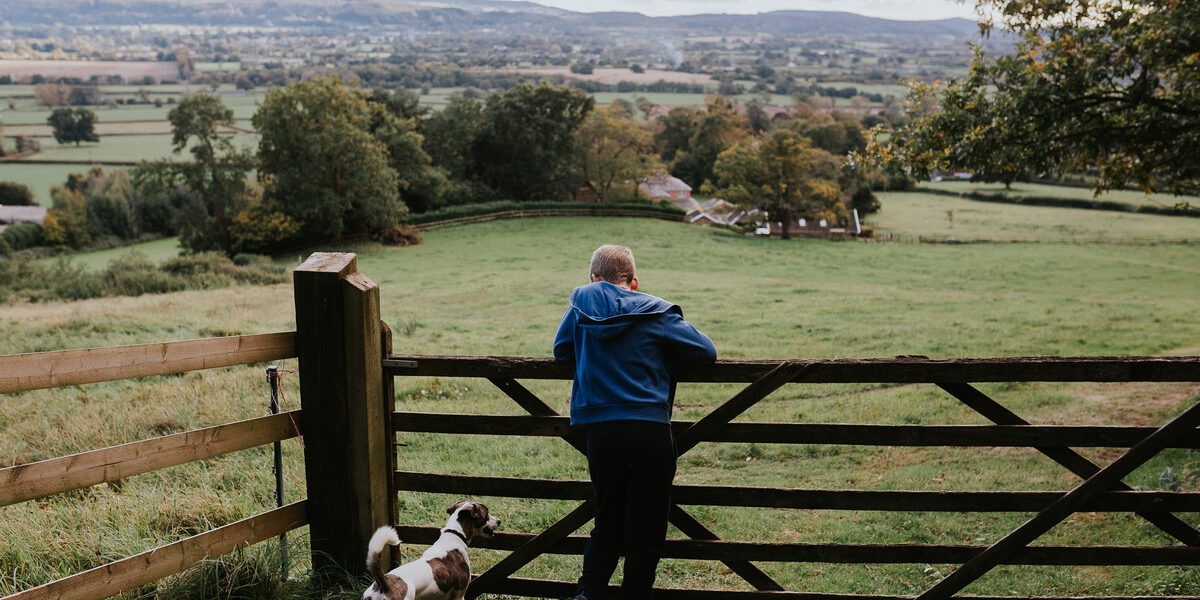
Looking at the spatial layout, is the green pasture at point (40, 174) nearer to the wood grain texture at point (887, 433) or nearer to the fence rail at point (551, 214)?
the fence rail at point (551, 214)

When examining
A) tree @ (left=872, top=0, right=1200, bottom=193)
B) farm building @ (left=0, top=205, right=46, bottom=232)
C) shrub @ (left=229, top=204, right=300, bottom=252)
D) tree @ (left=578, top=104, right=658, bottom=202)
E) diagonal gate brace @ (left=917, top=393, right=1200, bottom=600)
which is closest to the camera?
diagonal gate brace @ (left=917, top=393, right=1200, bottom=600)

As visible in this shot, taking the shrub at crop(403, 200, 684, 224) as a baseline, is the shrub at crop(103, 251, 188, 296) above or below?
above

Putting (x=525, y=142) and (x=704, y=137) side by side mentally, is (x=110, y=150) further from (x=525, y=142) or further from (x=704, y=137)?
(x=704, y=137)

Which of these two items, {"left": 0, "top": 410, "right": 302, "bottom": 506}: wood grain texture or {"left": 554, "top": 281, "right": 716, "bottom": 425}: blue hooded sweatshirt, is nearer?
{"left": 0, "top": 410, "right": 302, "bottom": 506}: wood grain texture

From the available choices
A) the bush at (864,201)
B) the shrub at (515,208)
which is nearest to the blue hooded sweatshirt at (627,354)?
the shrub at (515,208)

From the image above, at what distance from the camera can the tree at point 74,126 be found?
316ft

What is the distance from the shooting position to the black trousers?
3.96 metres

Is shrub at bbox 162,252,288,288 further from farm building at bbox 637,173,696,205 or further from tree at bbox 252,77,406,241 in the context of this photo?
farm building at bbox 637,173,696,205

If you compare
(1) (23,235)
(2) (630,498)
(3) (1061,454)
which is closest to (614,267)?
(2) (630,498)

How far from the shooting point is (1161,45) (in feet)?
29.0

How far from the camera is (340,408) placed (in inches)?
179

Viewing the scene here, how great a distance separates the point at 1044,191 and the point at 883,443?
A: 89.9 metres

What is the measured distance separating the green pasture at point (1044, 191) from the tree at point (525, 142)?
47.2m

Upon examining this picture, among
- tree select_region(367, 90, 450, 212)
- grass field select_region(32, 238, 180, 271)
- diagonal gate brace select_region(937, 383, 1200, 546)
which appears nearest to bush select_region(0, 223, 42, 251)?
grass field select_region(32, 238, 180, 271)
